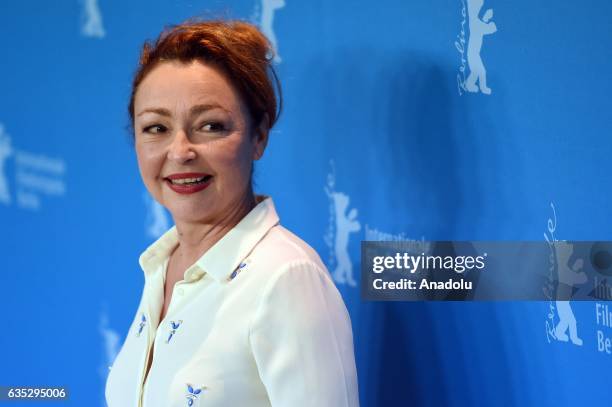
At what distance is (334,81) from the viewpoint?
5.37 feet

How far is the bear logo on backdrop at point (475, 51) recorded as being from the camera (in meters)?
1.60

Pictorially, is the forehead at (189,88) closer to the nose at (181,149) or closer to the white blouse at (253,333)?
the nose at (181,149)

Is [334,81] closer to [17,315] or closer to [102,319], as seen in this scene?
[102,319]

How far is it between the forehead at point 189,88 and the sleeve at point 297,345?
1.01ft

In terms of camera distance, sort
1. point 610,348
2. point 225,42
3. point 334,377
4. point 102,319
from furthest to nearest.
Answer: point 102,319, point 610,348, point 225,42, point 334,377

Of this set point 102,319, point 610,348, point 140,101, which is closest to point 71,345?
point 102,319

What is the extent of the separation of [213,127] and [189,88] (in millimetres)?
73

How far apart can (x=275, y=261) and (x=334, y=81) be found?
71cm

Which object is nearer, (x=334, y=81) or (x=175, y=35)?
(x=175, y=35)

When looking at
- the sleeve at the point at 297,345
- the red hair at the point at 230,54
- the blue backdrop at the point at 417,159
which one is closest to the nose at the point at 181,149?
the red hair at the point at 230,54

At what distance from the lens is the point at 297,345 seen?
3.23ft

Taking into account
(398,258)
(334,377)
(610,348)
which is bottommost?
(334,377)

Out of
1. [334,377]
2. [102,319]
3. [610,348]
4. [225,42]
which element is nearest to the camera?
[334,377]

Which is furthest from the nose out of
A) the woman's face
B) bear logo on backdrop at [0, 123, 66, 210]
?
bear logo on backdrop at [0, 123, 66, 210]
